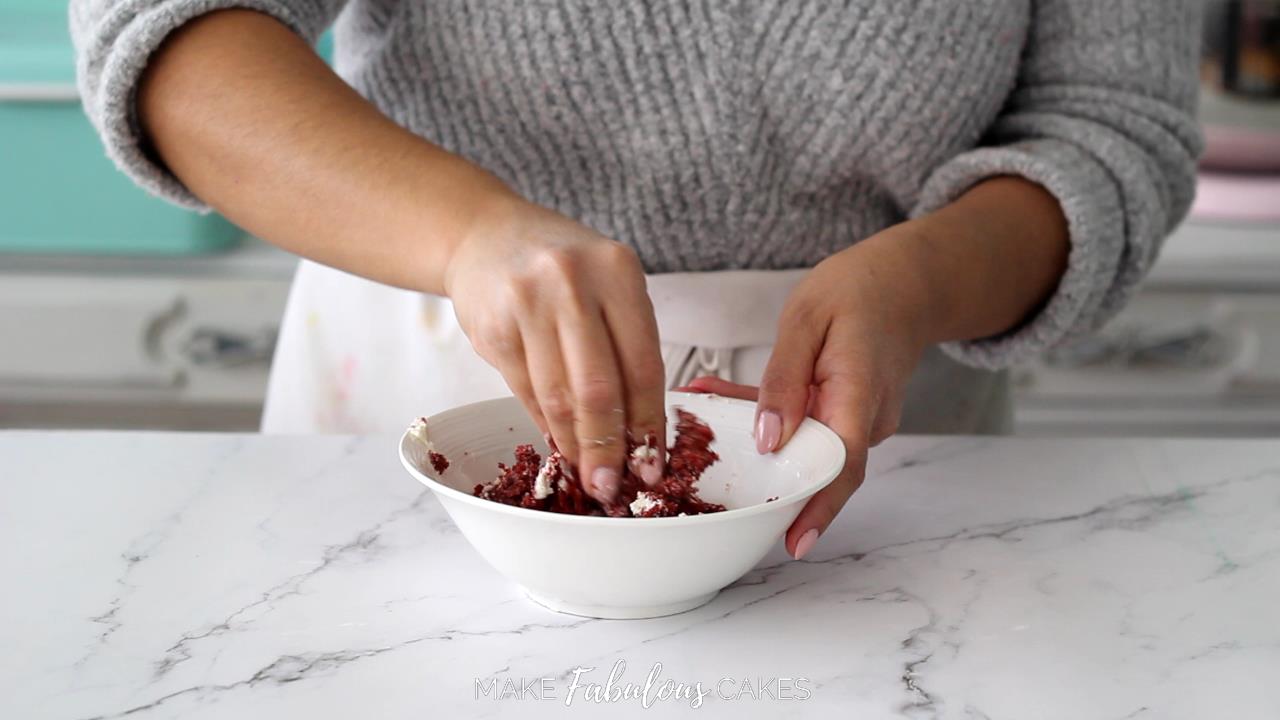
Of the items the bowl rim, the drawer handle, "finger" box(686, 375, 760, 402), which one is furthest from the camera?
the drawer handle

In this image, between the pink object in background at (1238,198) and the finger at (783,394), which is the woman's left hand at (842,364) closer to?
the finger at (783,394)

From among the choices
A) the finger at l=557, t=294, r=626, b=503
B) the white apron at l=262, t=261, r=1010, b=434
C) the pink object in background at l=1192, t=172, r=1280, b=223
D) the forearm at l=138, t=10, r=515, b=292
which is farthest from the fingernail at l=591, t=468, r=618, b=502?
the pink object in background at l=1192, t=172, r=1280, b=223

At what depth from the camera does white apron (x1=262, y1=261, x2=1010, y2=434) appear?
0.90 metres

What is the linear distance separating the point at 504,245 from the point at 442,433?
0.40ft

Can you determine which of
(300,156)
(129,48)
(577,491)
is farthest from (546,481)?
(129,48)

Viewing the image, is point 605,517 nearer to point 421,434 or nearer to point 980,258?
point 421,434

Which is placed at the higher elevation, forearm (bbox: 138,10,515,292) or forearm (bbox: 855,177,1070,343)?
forearm (bbox: 138,10,515,292)

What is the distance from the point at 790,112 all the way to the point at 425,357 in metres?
0.35

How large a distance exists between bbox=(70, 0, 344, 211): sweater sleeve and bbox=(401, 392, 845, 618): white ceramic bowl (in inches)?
10.6

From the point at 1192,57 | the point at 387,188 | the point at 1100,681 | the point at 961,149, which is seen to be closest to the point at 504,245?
the point at 387,188

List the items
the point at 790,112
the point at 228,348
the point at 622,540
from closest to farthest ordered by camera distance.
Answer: the point at 622,540, the point at 790,112, the point at 228,348

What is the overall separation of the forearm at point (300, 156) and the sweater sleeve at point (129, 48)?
1 centimetres

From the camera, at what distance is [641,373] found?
23.2 inches

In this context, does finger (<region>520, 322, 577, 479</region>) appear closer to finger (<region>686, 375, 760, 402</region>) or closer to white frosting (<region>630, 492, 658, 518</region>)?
white frosting (<region>630, 492, 658, 518</region>)
